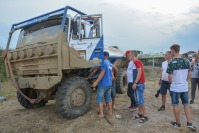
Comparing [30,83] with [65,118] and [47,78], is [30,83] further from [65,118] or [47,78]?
[65,118]

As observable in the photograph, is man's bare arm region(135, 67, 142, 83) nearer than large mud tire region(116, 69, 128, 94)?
Yes

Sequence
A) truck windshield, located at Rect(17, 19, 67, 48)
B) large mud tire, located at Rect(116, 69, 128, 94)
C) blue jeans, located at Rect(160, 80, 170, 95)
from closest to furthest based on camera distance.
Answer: truck windshield, located at Rect(17, 19, 67, 48) < blue jeans, located at Rect(160, 80, 170, 95) < large mud tire, located at Rect(116, 69, 128, 94)

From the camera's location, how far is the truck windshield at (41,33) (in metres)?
6.64

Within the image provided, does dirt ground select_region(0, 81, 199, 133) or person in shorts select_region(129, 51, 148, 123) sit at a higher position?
person in shorts select_region(129, 51, 148, 123)

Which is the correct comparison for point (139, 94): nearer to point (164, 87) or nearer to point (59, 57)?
point (164, 87)

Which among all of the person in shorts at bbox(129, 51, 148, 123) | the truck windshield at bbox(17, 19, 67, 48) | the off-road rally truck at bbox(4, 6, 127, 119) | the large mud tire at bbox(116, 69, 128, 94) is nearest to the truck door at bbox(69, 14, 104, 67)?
the off-road rally truck at bbox(4, 6, 127, 119)

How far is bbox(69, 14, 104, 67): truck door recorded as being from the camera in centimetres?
682

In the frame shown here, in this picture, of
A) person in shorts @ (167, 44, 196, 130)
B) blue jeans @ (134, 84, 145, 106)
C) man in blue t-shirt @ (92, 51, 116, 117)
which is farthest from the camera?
man in blue t-shirt @ (92, 51, 116, 117)

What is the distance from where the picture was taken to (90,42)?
273 inches

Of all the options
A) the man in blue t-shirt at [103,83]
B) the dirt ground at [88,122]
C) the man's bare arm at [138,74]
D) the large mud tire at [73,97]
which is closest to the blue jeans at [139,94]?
the man's bare arm at [138,74]

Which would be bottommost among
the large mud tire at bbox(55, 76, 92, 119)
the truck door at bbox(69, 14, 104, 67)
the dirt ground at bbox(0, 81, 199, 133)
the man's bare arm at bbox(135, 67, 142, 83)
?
the dirt ground at bbox(0, 81, 199, 133)

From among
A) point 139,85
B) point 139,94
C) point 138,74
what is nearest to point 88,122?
point 139,94

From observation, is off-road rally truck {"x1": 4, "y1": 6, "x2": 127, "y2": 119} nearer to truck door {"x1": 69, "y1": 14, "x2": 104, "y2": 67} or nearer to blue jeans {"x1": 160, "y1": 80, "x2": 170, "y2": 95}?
truck door {"x1": 69, "y1": 14, "x2": 104, "y2": 67}

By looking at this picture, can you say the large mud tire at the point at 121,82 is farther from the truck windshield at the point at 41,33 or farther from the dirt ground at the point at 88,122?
the truck windshield at the point at 41,33
